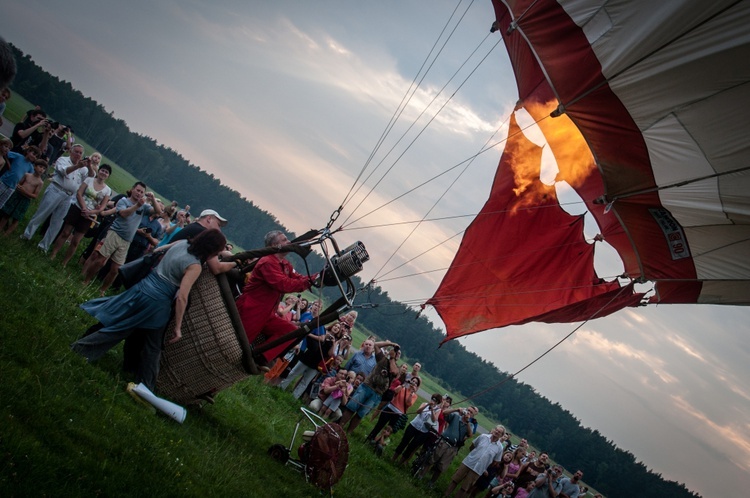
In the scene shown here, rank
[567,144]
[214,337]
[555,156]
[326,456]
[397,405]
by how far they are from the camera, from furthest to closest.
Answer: [397,405], [555,156], [567,144], [326,456], [214,337]

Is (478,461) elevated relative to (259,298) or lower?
lower

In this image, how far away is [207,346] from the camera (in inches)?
202

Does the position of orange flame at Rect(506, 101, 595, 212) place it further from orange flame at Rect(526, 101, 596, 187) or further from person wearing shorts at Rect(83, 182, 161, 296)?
person wearing shorts at Rect(83, 182, 161, 296)

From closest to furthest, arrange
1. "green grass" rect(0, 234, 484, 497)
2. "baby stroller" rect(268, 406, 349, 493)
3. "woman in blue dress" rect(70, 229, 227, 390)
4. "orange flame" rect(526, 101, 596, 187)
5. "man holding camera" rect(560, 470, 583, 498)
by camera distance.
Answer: "green grass" rect(0, 234, 484, 497) < "woman in blue dress" rect(70, 229, 227, 390) < "baby stroller" rect(268, 406, 349, 493) < "orange flame" rect(526, 101, 596, 187) < "man holding camera" rect(560, 470, 583, 498)

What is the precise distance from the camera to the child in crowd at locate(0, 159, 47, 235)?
7648 mm

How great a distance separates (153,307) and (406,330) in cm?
12407

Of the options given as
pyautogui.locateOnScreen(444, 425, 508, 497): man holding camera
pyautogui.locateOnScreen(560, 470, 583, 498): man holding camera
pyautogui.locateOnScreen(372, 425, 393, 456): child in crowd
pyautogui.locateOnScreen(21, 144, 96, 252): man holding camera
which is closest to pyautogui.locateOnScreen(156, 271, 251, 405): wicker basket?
pyautogui.locateOnScreen(21, 144, 96, 252): man holding camera

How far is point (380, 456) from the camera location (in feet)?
34.9

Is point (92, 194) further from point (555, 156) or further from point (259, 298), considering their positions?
point (555, 156)

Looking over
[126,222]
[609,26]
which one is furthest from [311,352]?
[609,26]

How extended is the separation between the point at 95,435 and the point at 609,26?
263 inches

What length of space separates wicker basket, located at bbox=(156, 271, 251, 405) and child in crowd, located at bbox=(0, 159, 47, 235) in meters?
4.50

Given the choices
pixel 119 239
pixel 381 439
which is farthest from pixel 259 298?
pixel 381 439

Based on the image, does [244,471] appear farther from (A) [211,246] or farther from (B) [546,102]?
(B) [546,102]
